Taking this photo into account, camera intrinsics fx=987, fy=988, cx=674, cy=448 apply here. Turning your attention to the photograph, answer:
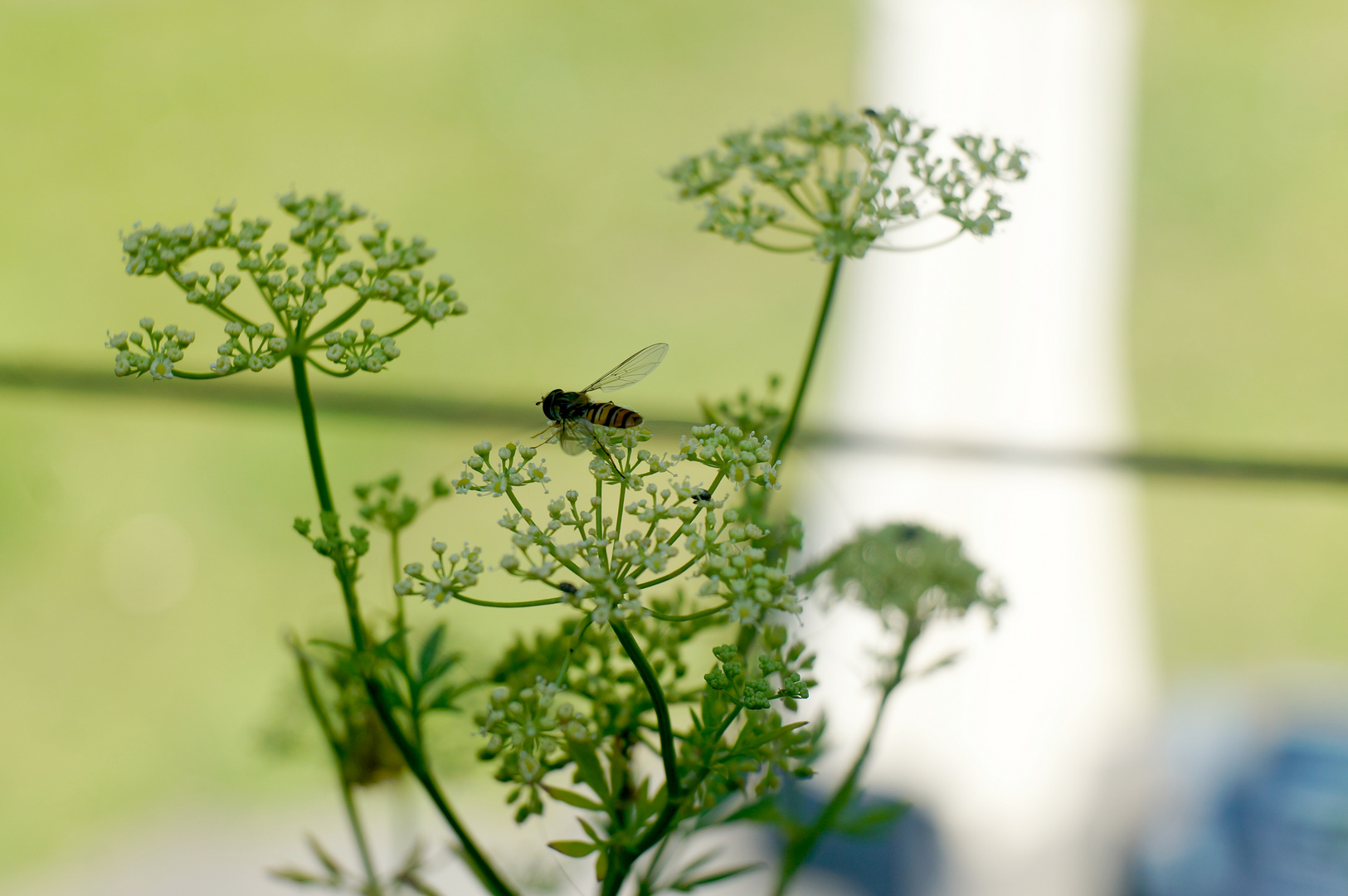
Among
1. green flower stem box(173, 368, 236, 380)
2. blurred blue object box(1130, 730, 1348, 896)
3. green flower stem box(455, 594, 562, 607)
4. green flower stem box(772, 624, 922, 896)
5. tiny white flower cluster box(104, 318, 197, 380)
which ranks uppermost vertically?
tiny white flower cluster box(104, 318, 197, 380)

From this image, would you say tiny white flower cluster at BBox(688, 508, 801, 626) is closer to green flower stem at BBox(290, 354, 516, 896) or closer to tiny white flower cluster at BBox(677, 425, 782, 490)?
tiny white flower cluster at BBox(677, 425, 782, 490)

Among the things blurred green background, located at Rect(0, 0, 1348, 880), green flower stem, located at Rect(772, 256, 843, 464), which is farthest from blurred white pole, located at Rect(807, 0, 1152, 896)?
green flower stem, located at Rect(772, 256, 843, 464)

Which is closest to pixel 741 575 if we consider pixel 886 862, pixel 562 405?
pixel 562 405

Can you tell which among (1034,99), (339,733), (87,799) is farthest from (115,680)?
(1034,99)

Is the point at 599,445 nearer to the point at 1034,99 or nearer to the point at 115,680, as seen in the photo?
the point at 115,680

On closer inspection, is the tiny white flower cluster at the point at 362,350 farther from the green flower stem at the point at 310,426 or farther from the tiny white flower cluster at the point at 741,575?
the tiny white flower cluster at the point at 741,575
